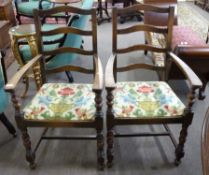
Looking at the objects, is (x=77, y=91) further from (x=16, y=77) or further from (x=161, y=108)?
→ (x=161, y=108)

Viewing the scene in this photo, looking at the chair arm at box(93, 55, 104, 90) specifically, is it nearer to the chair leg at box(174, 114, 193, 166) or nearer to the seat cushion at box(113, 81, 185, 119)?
the seat cushion at box(113, 81, 185, 119)

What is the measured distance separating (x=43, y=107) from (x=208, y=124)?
1.09 m

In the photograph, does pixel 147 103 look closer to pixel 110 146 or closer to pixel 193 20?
pixel 110 146

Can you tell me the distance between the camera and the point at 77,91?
70.2 inches

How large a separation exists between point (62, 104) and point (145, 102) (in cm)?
55

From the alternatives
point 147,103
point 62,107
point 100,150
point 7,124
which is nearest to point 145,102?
point 147,103

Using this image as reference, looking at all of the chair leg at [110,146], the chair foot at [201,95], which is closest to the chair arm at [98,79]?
the chair leg at [110,146]

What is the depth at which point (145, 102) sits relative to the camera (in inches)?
64.7

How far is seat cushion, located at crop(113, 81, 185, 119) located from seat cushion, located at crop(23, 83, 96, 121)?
0.19m

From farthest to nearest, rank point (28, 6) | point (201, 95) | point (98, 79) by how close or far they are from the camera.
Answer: point (28, 6) → point (201, 95) → point (98, 79)

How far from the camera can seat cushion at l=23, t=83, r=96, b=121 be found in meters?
1.56

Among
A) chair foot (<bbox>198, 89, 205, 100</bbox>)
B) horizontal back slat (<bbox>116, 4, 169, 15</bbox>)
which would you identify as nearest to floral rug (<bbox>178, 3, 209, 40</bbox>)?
chair foot (<bbox>198, 89, 205, 100</bbox>)

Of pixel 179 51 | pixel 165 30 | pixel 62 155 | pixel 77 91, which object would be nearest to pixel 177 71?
pixel 179 51

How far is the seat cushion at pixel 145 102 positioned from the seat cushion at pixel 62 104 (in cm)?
19
